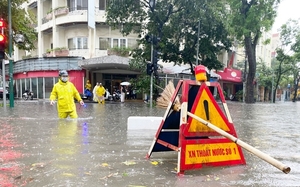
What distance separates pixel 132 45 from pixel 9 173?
2625 centimetres

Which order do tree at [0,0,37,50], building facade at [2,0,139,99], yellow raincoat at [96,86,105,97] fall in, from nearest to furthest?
tree at [0,0,37,50], yellow raincoat at [96,86,105,97], building facade at [2,0,139,99]

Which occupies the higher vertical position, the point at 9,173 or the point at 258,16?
the point at 258,16

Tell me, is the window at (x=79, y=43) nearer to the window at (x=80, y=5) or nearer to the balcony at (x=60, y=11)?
the balcony at (x=60, y=11)

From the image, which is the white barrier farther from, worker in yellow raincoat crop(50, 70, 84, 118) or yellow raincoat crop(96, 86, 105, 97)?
yellow raincoat crop(96, 86, 105, 97)

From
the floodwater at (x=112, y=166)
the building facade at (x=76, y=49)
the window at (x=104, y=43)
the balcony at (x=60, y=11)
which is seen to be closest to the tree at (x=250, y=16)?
the building facade at (x=76, y=49)

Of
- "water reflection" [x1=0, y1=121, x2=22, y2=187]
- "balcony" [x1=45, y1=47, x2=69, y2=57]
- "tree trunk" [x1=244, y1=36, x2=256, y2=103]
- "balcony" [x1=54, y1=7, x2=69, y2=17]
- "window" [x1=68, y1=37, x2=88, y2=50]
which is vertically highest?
"balcony" [x1=54, y1=7, x2=69, y2=17]

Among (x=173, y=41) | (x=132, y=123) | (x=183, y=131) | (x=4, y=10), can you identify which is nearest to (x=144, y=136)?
(x=132, y=123)

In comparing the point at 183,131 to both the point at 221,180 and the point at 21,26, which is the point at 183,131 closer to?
the point at 221,180

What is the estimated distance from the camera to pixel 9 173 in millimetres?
3523

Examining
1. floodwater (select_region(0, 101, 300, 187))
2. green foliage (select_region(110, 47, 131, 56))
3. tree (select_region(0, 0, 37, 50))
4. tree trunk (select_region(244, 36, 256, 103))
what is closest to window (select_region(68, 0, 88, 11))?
green foliage (select_region(110, 47, 131, 56))

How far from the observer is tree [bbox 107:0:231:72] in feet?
60.0

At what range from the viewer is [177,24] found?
65.6 ft

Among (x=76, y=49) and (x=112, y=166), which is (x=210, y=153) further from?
(x=76, y=49)

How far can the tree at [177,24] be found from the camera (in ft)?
60.0
